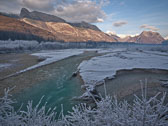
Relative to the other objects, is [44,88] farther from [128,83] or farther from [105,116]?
[105,116]

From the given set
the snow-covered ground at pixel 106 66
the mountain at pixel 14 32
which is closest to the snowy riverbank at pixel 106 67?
the snow-covered ground at pixel 106 66

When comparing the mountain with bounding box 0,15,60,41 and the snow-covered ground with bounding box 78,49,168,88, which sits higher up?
the mountain with bounding box 0,15,60,41

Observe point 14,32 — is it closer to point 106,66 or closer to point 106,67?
point 106,66

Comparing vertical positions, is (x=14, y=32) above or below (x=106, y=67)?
above

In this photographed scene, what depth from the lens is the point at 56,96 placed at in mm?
10289

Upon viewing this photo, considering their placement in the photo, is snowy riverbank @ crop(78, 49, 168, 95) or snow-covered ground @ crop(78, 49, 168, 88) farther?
snow-covered ground @ crop(78, 49, 168, 88)

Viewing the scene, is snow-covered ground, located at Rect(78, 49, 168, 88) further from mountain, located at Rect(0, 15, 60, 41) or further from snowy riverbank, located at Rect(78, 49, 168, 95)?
mountain, located at Rect(0, 15, 60, 41)

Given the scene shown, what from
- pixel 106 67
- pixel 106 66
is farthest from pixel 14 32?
pixel 106 67

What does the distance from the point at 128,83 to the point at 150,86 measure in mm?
2348

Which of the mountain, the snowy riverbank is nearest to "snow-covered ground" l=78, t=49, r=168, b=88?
the snowy riverbank

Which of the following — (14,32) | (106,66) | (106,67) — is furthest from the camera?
(14,32)

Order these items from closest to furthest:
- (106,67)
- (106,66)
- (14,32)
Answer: (106,67) → (106,66) → (14,32)

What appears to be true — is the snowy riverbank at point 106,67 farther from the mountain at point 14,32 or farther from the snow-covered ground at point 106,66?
the mountain at point 14,32

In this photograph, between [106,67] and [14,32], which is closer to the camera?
[106,67]
